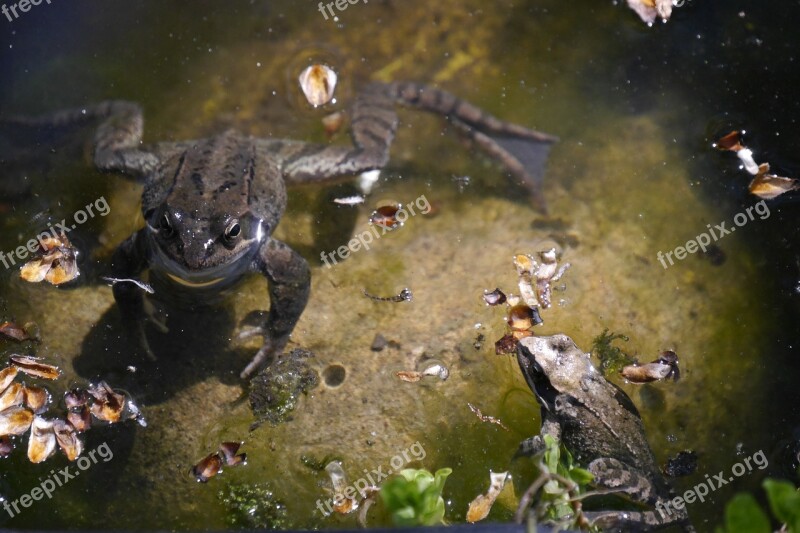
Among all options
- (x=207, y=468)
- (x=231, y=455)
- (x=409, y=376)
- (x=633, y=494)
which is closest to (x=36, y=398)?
(x=207, y=468)

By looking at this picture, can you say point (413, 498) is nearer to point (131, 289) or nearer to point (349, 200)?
point (131, 289)

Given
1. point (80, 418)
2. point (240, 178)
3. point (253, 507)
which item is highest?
point (240, 178)

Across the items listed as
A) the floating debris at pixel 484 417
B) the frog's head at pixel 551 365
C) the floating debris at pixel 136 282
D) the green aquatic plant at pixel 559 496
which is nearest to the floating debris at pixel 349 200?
the floating debris at pixel 136 282

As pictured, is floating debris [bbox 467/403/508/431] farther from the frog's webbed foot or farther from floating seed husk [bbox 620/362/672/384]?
the frog's webbed foot

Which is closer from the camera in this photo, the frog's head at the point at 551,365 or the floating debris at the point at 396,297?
the frog's head at the point at 551,365

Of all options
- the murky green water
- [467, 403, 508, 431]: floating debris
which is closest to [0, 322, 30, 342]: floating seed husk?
the murky green water

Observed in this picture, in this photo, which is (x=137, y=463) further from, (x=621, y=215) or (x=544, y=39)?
(x=544, y=39)

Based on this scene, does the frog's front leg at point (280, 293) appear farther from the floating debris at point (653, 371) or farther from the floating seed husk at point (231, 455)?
the floating debris at point (653, 371)
